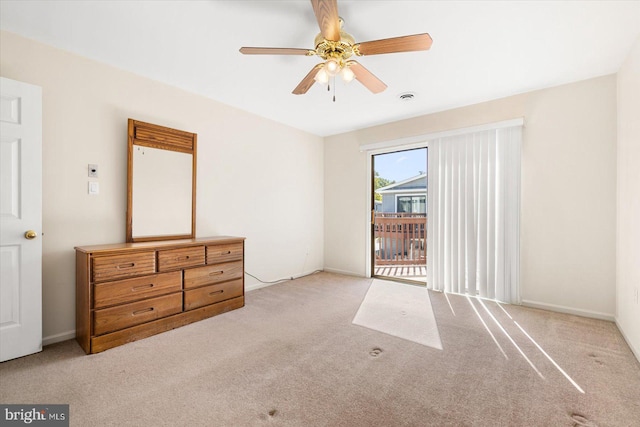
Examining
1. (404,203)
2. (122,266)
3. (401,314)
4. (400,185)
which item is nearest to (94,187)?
(122,266)

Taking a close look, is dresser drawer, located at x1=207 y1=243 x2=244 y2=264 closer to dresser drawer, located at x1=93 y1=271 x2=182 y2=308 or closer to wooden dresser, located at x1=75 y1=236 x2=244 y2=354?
wooden dresser, located at x1=75 y1=236 x2=244 y2=354

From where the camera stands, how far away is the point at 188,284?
2748 millimetres

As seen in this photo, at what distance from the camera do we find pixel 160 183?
296 cm

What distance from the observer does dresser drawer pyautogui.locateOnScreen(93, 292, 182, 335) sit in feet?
7.21

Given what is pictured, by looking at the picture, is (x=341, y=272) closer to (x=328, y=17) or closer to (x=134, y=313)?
(x=134, y=313)

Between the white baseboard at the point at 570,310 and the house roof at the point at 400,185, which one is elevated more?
the house roof at the point at 400,185

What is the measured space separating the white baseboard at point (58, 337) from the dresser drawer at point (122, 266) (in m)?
0.70

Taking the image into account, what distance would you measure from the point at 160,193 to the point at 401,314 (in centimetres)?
285

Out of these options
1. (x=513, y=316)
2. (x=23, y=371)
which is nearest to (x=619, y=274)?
(x=513, y=316)

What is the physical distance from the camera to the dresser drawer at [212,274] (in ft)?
9.07

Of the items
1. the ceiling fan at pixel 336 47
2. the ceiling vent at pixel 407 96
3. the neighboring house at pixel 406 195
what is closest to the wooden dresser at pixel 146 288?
the ceiling fan at pixel 336 47

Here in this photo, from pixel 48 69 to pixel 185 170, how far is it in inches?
51.8

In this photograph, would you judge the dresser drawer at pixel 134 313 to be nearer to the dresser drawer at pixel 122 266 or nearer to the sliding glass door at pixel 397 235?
the dresser drawer at pixel 122 266

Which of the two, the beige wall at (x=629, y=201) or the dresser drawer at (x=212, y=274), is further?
the dresser drawer at (x=212, y=274)
